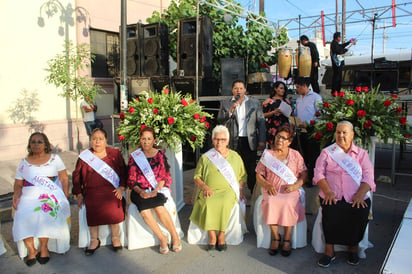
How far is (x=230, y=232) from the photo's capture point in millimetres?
3578

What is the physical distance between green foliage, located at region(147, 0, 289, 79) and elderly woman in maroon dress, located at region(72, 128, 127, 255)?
21.9 ft

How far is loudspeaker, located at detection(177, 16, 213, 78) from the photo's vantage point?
7917 millimetres

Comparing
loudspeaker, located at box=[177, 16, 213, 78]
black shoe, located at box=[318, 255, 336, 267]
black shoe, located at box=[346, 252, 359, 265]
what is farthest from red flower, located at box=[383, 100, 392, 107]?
loudspeaker, located at box=[177, 16, 213, 78]

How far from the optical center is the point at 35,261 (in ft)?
10.8

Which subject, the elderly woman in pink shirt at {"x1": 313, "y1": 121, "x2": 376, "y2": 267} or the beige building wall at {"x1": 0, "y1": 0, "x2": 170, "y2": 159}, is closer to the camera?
the elderly woman in pink shirt at {"x1": 313, "y1": 121, "x2": 376, "y2": 267}

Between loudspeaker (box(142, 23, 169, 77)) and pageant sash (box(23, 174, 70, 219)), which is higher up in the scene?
loudspeaker (box(142, 23, 169, 77))

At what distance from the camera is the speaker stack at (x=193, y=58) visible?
25.9ft

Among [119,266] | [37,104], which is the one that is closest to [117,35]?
[37,104]

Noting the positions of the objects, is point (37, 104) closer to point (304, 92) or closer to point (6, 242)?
point (6, 242)

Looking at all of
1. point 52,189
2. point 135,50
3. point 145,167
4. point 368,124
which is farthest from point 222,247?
point 135,50

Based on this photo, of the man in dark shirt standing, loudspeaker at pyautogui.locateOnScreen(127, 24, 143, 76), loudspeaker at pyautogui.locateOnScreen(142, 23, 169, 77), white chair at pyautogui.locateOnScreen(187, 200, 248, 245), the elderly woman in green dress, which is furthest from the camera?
loudspeaker at pyautogui.locateOnScreen(127, 24, 143, 76)

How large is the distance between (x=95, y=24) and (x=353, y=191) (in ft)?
26.7

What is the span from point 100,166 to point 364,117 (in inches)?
113

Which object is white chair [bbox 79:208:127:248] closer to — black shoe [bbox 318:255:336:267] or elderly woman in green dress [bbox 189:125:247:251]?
elderly woman in green dress [bbox 189:125:247:251]
